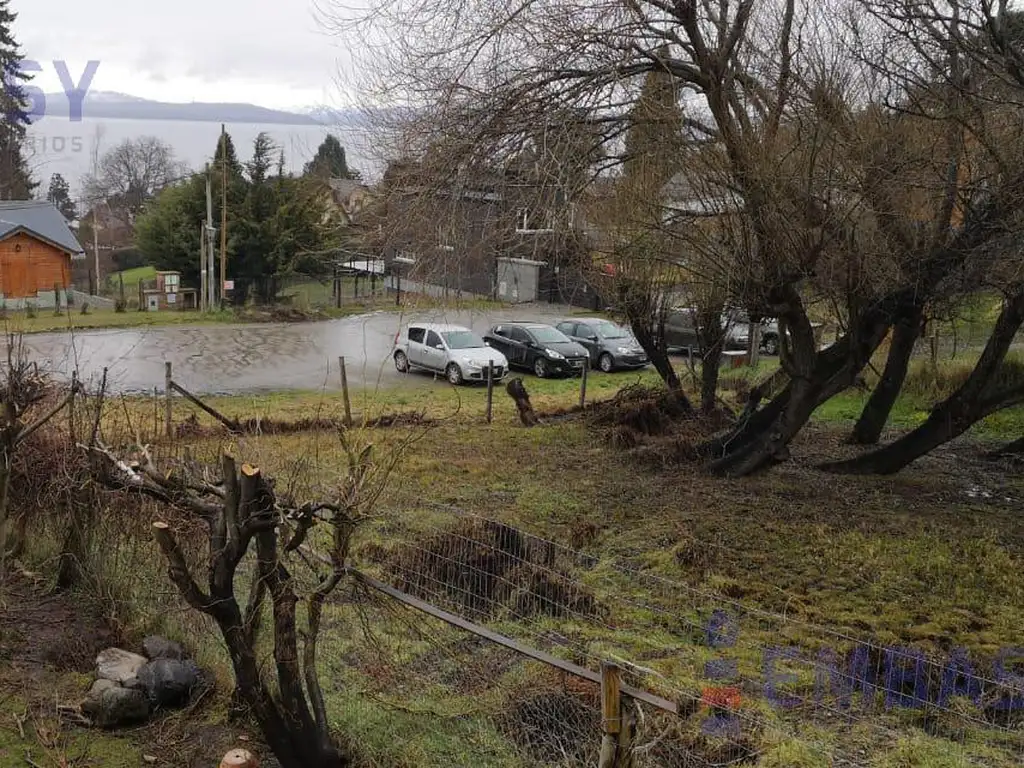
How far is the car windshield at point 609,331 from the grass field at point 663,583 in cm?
1057

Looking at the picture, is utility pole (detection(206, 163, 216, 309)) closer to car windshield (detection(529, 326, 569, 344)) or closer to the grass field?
car windshield (detection(529, 326, 569, 344))

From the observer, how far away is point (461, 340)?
22281mm

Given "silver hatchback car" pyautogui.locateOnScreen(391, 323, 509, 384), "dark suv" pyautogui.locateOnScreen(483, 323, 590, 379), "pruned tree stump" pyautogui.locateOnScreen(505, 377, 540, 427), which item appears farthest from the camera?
"dark suv" pyautogui.locateOnScreen(483, 323, 590, 379)

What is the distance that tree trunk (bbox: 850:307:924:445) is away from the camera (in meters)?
12.0

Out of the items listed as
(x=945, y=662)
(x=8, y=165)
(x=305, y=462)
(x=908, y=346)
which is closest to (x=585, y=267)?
(x=908, y=346)

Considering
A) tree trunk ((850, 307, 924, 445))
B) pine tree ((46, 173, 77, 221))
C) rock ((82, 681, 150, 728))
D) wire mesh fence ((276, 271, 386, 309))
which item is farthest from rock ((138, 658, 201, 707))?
pine tree ((46, 173, 77, 221))

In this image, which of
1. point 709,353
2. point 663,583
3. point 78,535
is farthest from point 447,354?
point 78,535

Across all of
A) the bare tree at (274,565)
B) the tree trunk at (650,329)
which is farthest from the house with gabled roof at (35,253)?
the bare tree at (274,565)

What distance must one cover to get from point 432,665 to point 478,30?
647 cm

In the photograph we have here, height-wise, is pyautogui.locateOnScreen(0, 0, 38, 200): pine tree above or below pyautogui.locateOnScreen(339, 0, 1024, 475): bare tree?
above

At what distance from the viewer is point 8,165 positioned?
156 feet

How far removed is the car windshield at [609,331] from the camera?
2455cm

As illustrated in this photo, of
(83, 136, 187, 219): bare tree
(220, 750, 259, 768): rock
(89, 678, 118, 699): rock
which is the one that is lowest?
(89, 678, 118, 699): rock

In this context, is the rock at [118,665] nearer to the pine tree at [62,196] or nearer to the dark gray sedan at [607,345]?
the dark gray sedan at [607,345]
